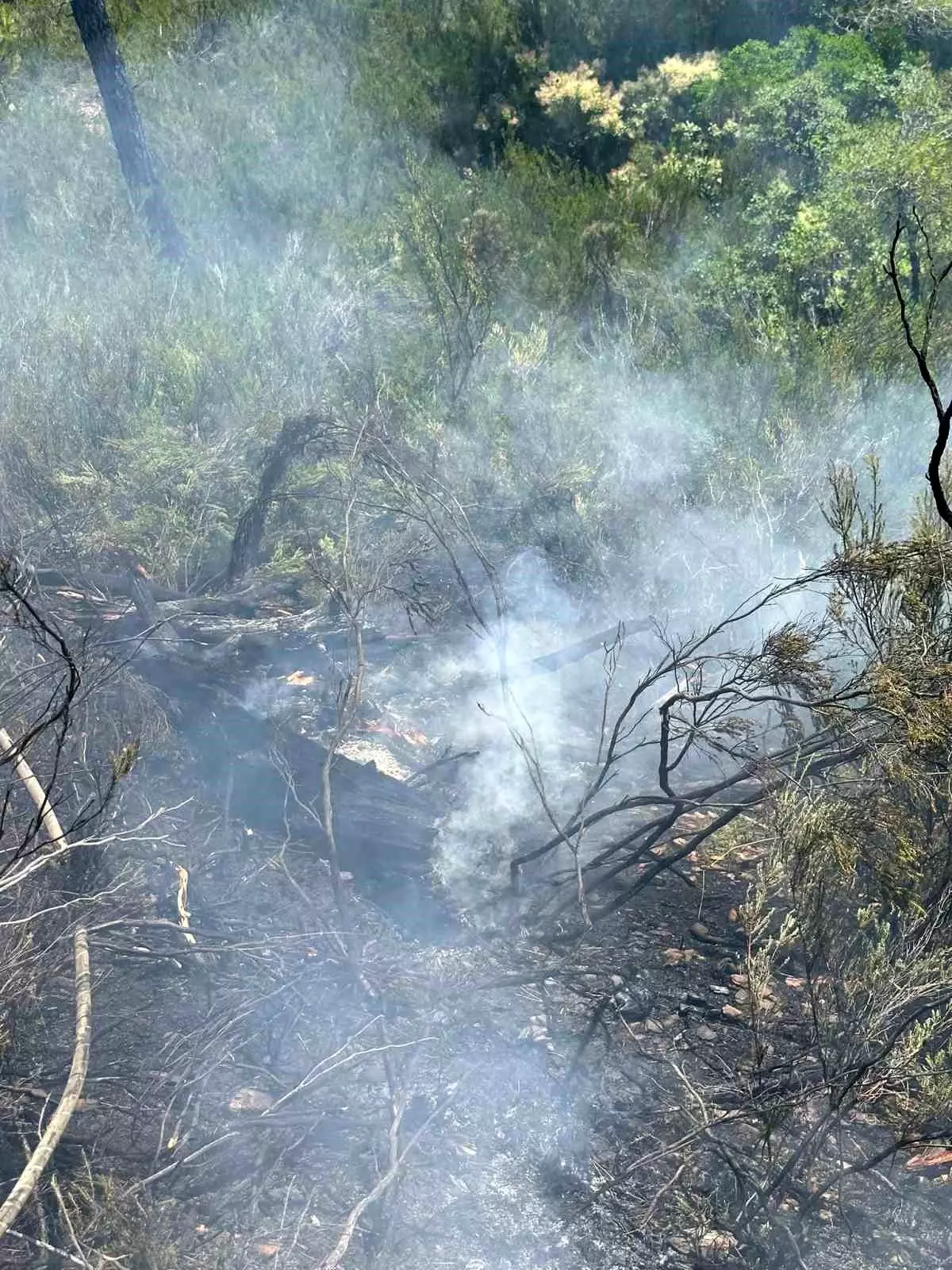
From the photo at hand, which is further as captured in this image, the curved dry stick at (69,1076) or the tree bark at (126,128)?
the tree bark at (126,128)

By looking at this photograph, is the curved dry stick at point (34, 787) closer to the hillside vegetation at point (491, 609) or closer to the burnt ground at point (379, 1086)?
the hillside vegetation at point (491, 609)

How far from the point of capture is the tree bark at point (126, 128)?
1008 centimetres

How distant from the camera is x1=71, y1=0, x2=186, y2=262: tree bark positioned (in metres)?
10.1

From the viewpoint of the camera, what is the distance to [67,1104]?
3748mm

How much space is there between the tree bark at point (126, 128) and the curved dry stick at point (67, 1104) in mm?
8083

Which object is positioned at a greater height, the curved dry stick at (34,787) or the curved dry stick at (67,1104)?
the curved dry stick at (34,787)

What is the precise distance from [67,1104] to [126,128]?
9.70 m

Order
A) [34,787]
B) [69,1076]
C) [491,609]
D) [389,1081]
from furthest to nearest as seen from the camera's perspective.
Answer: [491,609]
[34,787]
[389,1081]
[69,1076]

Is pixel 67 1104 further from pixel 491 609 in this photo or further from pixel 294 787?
pixel 491 609

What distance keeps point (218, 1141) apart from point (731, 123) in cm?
1205

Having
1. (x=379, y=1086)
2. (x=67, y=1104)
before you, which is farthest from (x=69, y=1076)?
(x=379, y=1086)

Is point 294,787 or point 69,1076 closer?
point 69,1076

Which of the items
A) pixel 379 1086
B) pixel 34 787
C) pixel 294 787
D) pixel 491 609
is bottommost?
pixel 379 1086

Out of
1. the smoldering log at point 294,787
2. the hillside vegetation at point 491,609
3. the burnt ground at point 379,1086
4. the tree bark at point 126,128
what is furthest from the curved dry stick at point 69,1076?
the tree bark at point 126,128
